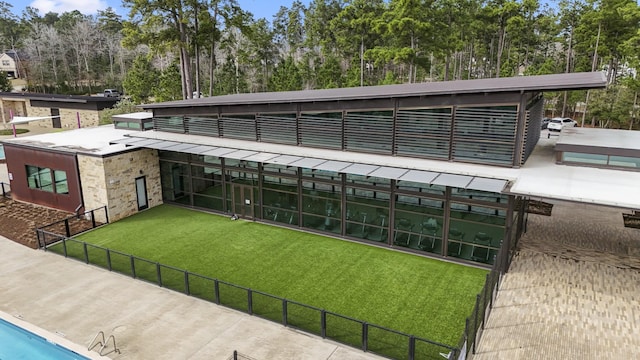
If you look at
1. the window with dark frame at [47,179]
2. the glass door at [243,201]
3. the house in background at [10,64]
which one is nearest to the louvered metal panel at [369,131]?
the glass door at [243,201]

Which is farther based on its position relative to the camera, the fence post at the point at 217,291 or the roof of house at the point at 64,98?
the roof of house at the point at 64,98

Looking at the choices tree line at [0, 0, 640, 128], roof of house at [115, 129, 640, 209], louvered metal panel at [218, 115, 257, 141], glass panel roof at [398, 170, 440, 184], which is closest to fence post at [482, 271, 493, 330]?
roof of house at [115, 129, 640, 209]

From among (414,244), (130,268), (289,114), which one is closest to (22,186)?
(130,268)

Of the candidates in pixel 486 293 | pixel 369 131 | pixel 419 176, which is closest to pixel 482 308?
pixel 486 293

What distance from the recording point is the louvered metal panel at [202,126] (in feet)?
75.7

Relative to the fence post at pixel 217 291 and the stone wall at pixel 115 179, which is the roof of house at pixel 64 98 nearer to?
the stone wall at pixel 115 179

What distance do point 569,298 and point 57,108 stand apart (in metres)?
53.0

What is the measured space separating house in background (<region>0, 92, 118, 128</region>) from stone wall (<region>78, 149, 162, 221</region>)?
26.2 meters

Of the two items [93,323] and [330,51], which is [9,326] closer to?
[93,323]

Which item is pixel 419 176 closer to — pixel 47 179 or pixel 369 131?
pixel 369 131

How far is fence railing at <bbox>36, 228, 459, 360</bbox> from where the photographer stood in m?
11.3

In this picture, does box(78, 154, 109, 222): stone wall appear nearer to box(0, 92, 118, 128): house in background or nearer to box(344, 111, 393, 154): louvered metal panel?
box(344, 111, 393, 154): louvered metal panel

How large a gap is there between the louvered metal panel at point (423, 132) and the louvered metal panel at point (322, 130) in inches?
112

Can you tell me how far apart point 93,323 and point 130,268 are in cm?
336
